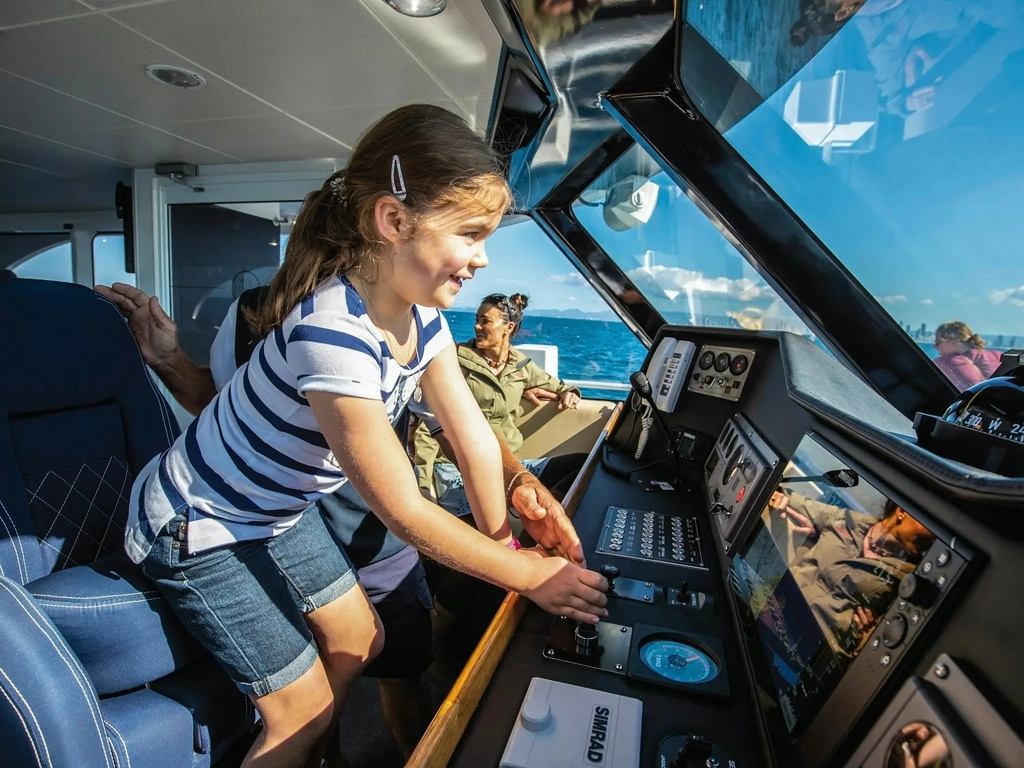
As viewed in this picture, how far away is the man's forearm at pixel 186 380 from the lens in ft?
4.41

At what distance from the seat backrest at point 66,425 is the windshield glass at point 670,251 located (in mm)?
1880

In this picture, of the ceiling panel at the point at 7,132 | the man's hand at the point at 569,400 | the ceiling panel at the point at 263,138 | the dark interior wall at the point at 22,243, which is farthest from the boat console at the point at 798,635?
the dark interior wall at the point at 22,243

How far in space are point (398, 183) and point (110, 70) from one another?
271 centimetres

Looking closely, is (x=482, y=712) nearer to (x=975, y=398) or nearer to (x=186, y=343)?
(x=975, y=398)

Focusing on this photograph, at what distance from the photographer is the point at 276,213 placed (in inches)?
199

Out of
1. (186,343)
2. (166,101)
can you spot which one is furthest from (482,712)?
(186,343)

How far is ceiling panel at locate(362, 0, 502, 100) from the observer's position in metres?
1.95

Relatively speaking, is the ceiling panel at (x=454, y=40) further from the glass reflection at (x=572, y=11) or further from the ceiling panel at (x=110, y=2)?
the ceiling panel at (x=110, y=2)

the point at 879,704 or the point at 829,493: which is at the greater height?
the point at 829,493

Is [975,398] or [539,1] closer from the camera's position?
[975,398]

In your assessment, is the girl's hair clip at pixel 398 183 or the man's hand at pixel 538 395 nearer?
the girl's hair clip at pixel 398 183

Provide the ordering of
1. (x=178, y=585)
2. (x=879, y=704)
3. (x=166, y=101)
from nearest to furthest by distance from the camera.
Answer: (x=879, y=704) → (x=178, y=585) → (x=166, y=101)

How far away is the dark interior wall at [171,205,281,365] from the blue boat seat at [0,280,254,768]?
3.95 metres

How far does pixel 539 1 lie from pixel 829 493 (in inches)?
46.3
